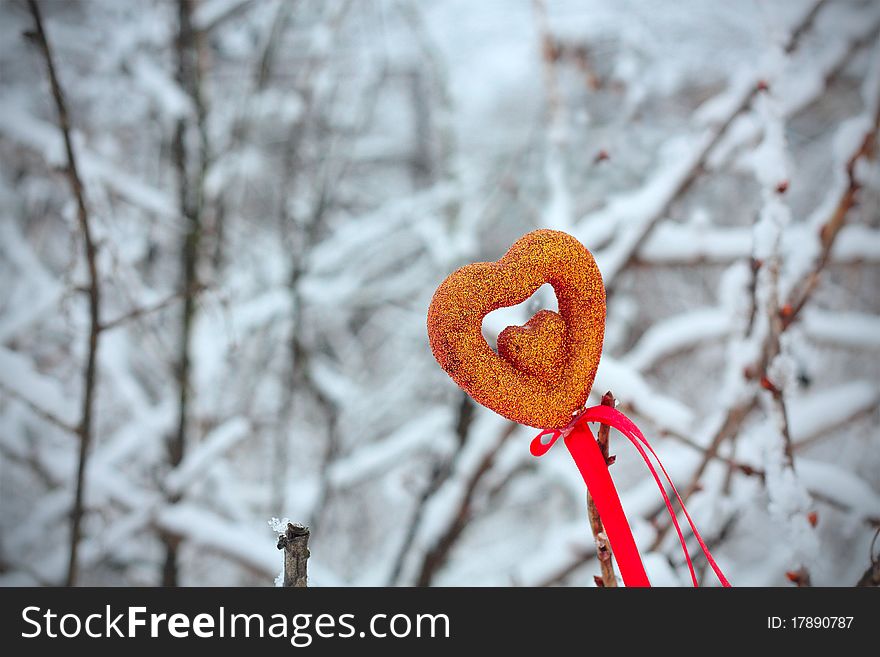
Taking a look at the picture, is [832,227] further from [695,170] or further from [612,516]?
[612,516]

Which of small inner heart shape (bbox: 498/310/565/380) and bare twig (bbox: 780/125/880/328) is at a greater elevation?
bare twig (bbox: 780/125/880/328)

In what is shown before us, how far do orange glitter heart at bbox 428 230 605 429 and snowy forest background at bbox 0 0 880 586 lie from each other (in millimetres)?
370

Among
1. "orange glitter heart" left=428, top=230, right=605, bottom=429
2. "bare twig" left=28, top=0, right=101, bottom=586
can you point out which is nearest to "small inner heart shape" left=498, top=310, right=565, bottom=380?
"orange glitter heart" left=428, top=230, right=605, bottom=429

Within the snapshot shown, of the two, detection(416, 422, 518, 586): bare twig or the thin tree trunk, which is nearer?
detection(416, 422, 518, 586): bare twig

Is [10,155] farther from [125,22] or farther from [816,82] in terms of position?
[816,82]

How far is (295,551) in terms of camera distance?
260mm

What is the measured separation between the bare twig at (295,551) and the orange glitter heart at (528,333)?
9 cm

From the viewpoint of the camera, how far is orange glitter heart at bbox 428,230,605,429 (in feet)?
0.85

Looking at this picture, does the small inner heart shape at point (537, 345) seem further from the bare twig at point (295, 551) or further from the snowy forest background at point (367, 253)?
the snowy forest background at point (367, 253)

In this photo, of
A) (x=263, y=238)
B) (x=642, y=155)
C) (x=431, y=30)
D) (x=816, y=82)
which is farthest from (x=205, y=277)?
(x=816, y=82)

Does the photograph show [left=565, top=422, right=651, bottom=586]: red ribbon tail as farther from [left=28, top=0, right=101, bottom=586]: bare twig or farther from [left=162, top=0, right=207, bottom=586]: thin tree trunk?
[left=162, top=0, right=207, bottom=586]: thin tree trunk

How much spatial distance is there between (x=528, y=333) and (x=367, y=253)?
742 mm

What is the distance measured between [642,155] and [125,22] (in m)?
0.74

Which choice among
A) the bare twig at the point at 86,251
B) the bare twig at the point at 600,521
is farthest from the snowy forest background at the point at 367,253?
the bare twig at the point at 600,521
